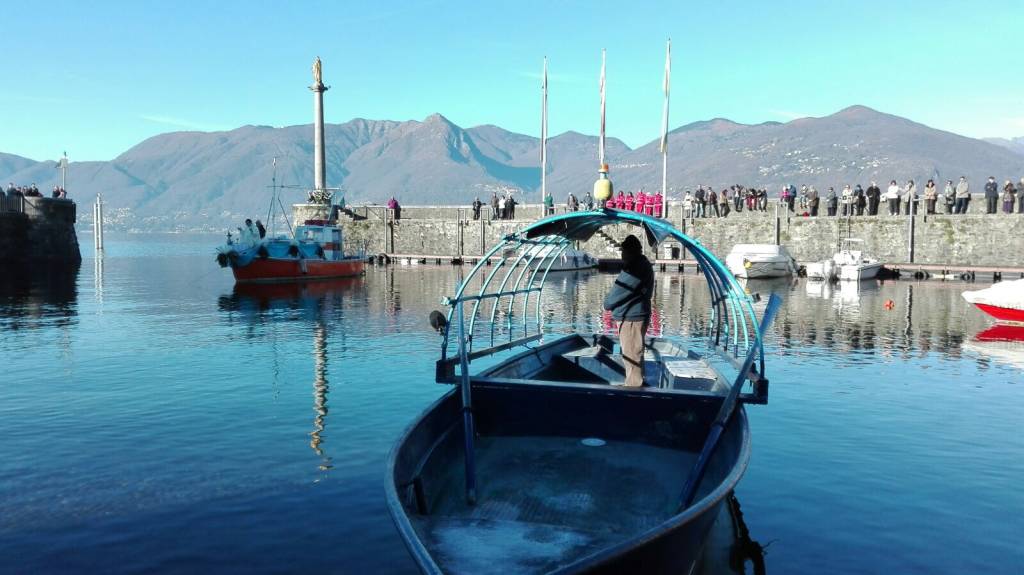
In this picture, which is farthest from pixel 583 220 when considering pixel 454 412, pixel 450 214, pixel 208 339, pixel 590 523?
pixel 450 214

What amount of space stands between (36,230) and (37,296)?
2830 centimetres

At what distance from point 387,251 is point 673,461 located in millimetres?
64829

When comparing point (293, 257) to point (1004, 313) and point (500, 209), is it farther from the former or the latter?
point (1004, 313)

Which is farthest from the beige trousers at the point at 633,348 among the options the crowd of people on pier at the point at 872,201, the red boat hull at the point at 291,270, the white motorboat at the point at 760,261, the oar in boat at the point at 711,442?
the crowd of people on pier at the point at 872,201

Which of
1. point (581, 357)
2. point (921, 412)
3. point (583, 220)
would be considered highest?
point (583, 220)

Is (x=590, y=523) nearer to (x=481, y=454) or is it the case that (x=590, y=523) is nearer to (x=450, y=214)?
(x=481, y=454)

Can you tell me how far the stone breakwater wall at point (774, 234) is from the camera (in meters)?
49.2

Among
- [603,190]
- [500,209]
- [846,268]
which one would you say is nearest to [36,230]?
[500,209]

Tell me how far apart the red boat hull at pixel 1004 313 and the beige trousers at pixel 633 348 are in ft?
74.8

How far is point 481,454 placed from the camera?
389 inches

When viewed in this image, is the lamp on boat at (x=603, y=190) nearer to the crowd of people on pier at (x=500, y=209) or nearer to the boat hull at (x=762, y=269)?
the boat hull at (x=762, y=269)

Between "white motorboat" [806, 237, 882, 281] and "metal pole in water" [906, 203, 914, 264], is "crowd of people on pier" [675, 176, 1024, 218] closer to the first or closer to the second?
"metal pole in water" [906, 203, 914, 264]

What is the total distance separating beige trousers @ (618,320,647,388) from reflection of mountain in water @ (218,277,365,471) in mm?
4611

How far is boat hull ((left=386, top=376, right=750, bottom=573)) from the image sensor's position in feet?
20.5
